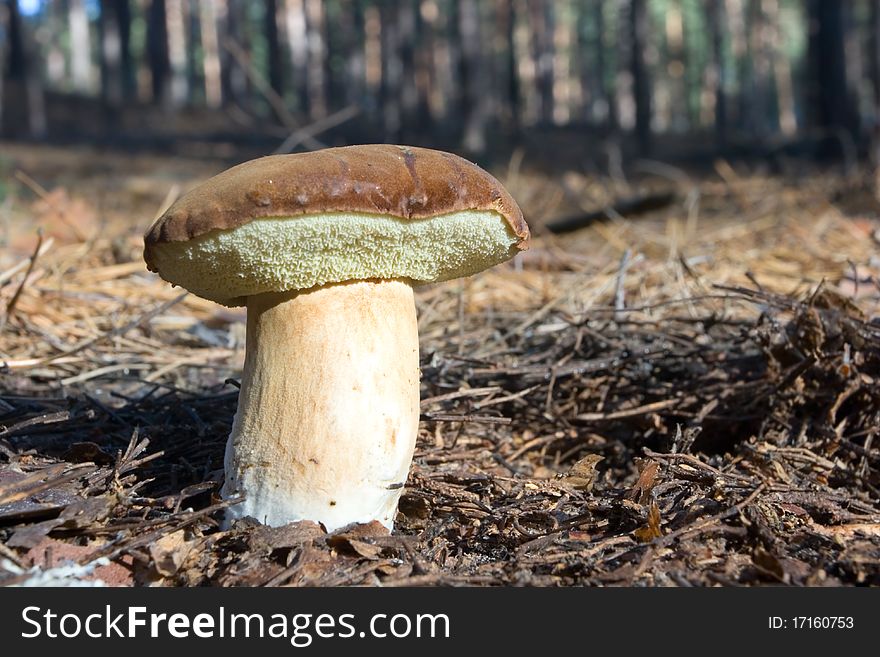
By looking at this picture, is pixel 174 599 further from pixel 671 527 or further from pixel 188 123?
pixel 188 123

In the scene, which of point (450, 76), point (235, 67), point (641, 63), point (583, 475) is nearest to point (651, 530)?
point (583, 475)

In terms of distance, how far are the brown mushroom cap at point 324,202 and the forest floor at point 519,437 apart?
532 millimetres

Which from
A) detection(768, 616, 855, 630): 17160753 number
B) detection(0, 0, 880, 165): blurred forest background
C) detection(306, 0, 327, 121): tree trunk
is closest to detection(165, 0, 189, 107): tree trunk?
detection(0, 0, 880, 165): blurred forest background

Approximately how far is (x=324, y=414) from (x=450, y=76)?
35.0 meters

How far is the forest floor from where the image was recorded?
1363 millimetres

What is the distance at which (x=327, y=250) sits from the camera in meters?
1.40

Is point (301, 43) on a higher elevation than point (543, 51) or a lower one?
lower

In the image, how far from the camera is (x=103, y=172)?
11.0 meters

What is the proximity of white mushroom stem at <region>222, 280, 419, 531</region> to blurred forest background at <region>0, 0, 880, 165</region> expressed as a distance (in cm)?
212

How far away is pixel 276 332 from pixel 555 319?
1.38 m

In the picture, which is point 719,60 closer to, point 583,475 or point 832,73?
point 832,73

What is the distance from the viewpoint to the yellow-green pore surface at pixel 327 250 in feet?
4.31

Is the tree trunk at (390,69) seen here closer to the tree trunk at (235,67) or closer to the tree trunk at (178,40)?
the tree trunk at (235,67)

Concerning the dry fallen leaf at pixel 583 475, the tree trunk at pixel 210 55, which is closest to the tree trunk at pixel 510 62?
the tree trunk at pixel 210 55
